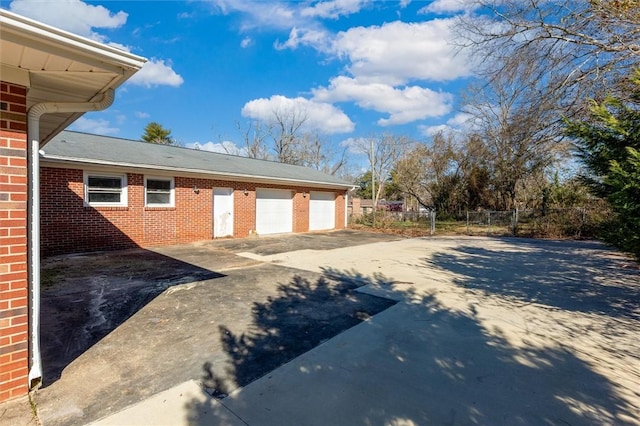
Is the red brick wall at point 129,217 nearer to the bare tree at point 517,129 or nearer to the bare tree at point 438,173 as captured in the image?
the bare tree at point 517,129

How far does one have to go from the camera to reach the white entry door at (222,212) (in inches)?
480

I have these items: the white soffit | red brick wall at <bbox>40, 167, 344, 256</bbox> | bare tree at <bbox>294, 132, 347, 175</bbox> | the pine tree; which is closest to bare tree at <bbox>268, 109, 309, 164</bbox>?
bare tree at <bbox>294, 132, 347, 175</bbox>

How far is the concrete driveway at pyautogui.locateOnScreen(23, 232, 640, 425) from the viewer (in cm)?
230

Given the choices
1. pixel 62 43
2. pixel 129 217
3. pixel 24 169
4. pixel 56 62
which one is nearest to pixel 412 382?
pixel 24 169

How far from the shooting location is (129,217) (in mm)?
9664

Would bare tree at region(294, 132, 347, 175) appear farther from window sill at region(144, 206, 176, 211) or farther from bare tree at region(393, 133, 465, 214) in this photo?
window sill at region(144, 206, 176, 211)

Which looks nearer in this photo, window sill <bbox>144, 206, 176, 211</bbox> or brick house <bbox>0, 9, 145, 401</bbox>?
brick house <bbox>0, 9, 145, 401</bbox>

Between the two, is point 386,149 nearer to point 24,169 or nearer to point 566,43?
point 566,43

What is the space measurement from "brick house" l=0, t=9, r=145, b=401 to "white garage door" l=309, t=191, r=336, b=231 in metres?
14.2

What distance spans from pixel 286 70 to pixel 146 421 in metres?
21.3

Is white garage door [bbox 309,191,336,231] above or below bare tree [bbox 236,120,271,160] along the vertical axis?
below

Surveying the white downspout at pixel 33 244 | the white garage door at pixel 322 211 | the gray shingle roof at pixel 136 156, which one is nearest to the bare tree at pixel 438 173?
the white garage door at pixel 322 211

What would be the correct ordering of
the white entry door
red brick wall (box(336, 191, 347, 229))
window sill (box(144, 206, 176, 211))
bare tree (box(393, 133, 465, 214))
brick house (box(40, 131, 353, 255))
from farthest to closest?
bare tree (box(393, 133, 465, 214)) < red brick wall (box(336, 191, 347, 229)) < the white entry door < window sill (box(144, 206, 176, 211)) < brick house (box(40, 131, 353, 255))

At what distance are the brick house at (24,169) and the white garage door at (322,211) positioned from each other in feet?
46.7
